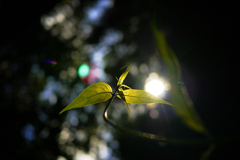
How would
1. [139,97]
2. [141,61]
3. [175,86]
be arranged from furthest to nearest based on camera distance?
1. [141,61]
2. [139,97]
3. [175,86]

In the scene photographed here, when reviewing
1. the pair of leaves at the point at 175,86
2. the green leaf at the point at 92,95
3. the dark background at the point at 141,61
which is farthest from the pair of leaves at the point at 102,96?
the dark background at the point at 141,61

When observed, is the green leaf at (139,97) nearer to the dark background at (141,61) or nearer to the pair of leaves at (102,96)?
the pair of leaves at (102,96)

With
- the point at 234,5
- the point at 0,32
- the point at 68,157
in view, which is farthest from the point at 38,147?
the point at 234,5

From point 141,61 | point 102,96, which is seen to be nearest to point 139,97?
point 102,96

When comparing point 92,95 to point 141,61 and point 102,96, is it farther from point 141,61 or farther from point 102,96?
point 141,61

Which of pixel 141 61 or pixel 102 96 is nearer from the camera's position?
pixel 102 96

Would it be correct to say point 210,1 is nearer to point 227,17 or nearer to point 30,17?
point 227,17
